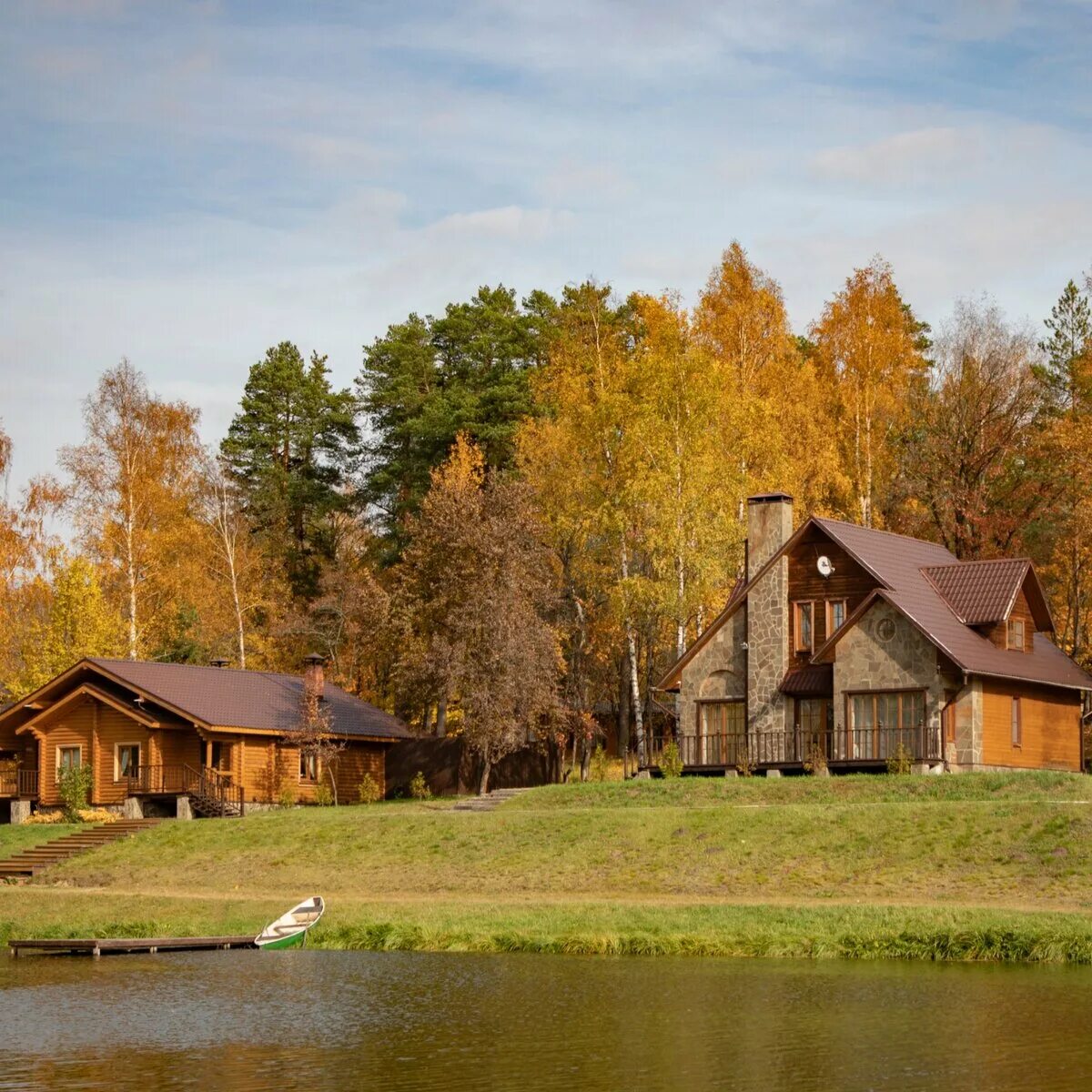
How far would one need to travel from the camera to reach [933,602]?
145ft

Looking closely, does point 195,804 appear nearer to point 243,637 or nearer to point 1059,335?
point 243,637

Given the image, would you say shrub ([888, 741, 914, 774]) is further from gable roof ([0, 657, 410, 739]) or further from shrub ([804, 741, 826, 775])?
gable roof ([0, 657, 410, 739])

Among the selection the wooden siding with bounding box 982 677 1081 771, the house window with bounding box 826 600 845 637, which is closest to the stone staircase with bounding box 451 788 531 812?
the house window with bounding box 826 600 845 637

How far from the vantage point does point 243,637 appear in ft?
216

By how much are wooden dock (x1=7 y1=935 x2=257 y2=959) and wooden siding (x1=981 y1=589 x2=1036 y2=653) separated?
24436mm

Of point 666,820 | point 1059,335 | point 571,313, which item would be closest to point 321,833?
point 666,820

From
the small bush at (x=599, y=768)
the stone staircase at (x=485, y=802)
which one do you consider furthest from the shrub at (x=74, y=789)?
the small bush at (x=599, y=768)

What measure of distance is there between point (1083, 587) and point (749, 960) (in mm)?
38129

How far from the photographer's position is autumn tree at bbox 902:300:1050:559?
188 ft

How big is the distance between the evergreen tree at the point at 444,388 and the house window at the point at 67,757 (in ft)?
63.5

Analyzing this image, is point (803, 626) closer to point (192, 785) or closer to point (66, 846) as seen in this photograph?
point (192, 785)

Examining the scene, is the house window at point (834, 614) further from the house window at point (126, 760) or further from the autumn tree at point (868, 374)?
the house window at point (126, 760)

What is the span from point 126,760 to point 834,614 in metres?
22.6

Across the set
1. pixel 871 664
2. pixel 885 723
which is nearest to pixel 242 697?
pixel 871 664
